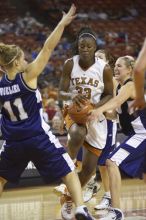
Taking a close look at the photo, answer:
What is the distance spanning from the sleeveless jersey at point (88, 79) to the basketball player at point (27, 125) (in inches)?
44.8

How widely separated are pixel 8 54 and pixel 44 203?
3.03 metres

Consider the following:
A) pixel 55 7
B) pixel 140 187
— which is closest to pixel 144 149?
pixel 140 187

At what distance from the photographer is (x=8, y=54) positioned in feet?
19.3

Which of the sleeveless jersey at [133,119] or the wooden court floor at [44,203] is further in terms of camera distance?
the wooden court floor at [44,203]

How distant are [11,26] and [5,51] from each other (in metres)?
14.2

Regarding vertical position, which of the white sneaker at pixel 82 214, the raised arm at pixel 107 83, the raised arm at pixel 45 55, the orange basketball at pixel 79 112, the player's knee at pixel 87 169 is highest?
the raised arm at pixel 45 55

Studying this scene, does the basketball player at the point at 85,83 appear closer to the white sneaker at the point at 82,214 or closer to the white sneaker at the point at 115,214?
the white sneaker at the point at 115,214

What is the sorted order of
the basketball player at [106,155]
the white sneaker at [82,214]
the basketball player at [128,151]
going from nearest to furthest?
the white sneaker at [82,214], the basketball player at [128,151], the basketball player at [106,155]

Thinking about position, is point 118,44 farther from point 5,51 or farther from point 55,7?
point 5,51

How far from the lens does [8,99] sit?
5.95 metres

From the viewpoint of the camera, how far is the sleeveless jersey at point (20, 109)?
5898 millimetres

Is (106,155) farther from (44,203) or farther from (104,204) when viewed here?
(44,203)

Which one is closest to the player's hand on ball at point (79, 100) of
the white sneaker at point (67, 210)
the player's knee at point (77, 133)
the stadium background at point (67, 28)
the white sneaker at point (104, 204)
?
the player's knee at point (77, 133)

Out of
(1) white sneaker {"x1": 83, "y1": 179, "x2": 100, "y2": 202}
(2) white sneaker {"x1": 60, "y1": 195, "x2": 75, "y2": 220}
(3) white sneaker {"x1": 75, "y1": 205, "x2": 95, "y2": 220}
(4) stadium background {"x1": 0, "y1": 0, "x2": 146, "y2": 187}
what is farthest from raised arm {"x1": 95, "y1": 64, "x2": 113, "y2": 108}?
(4) stadium background {"x1": 0, "y1": 0, "x2": 146, "y2": 187}
